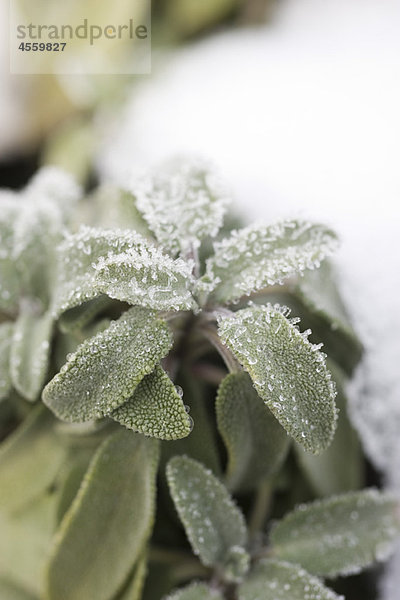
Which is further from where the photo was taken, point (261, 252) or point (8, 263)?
point (8, 263)

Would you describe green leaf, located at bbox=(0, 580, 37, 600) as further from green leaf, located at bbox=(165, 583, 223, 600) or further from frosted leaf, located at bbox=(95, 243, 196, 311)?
frosted leaf, located at bbox=(95, 243, 196, 311)

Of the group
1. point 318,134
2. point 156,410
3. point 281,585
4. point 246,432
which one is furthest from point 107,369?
point 318,134

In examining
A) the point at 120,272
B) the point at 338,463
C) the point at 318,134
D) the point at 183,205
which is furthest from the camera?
the point at 318,134

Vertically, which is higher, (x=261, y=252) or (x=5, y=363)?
(x=261, y=252)

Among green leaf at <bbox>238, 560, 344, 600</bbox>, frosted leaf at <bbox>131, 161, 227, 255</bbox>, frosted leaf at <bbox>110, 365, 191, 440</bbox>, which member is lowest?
green leaf at <bbox>238, 560, 344, 600</bbox>

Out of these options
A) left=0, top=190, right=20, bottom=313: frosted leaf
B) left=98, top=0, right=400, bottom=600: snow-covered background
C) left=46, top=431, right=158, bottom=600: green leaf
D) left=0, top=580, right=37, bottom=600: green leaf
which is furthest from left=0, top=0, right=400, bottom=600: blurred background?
left=0, top=580, right=37, bottom=600: green leaf

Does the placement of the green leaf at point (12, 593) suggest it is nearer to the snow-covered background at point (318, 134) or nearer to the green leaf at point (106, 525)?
the green leaf at point (106, 525)

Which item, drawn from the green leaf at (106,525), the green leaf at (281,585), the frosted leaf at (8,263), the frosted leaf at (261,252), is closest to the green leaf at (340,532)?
the green leaf at (281,585)

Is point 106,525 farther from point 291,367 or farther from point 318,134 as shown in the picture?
point 318,134
